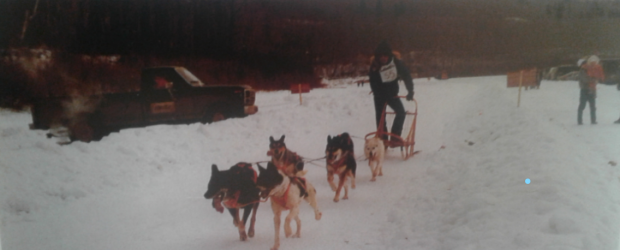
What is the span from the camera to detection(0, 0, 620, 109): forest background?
2.29 m

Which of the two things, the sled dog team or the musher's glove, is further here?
the musher's glove

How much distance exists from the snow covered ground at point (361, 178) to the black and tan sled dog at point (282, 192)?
122mm

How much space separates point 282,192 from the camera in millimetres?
1840

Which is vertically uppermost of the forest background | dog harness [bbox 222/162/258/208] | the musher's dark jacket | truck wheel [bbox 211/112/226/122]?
the forest background

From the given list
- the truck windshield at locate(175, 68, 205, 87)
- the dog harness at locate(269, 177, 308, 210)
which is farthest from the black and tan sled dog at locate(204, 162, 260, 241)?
the truck windshield at locate(175, 68, 205, 87)

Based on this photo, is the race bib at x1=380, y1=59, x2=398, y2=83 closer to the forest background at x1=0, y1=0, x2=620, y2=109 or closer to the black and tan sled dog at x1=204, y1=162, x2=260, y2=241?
the forest background at x1=0, y1=0, x2=620, y2=109

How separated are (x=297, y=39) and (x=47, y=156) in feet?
5.77

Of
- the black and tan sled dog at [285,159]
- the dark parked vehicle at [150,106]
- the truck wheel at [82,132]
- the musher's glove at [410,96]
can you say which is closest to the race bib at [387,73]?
the musher's glove at [410,96]

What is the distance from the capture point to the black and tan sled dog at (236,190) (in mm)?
1917

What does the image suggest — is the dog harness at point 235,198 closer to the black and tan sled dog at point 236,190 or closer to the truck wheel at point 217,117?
the black and tan sled dog at point 236,190

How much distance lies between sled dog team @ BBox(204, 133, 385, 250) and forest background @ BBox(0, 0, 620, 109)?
1.74ft

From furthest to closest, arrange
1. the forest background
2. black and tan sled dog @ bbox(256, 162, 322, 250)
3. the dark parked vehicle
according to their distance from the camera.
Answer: the forest background → the dark parked vehicle → black and tan sled dog @ bbox(256, 162, 322, 250)

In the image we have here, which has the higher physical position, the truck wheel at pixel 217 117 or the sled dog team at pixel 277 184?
the truck wheel at pixel 217 117

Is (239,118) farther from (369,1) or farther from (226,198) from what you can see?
(369,1)
